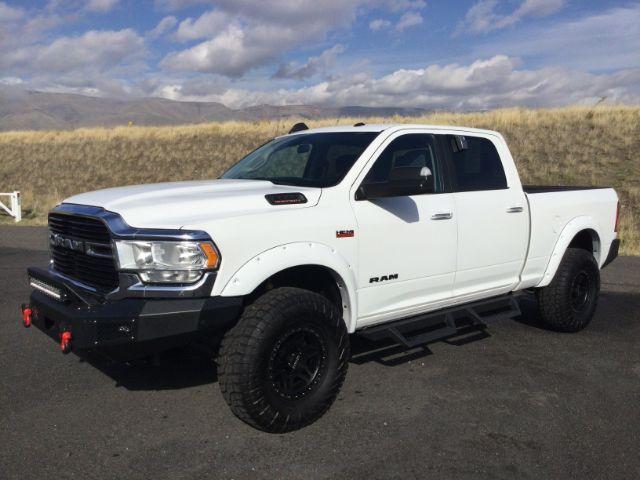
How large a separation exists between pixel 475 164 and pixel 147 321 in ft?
10.7

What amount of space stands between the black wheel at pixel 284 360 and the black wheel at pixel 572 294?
112 inches

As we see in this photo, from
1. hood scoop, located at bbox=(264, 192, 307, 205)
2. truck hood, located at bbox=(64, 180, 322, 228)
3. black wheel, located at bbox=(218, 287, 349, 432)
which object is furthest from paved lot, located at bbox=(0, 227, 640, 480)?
hood scoop, located at bbox=(264, 192, 307, 205)

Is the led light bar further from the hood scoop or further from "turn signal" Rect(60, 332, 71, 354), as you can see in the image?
the hood scoop

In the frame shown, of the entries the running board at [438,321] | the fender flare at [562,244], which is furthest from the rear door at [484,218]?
the fender flare at [562,244]

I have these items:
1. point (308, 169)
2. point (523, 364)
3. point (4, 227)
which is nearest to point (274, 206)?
point (308, 169)

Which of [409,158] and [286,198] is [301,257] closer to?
[286,198]

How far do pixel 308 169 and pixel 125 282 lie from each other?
183 centimetres

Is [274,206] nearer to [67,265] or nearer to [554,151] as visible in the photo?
[67,265]

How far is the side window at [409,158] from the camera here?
467cm

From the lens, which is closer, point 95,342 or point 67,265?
point 95,342

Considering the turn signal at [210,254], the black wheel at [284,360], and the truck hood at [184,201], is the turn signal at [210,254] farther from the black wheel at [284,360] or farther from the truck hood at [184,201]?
the black wheel at [284,360]

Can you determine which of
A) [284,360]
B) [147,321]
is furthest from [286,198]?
[147,321]

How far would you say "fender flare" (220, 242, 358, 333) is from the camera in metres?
3.69

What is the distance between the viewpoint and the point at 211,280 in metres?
3.59
